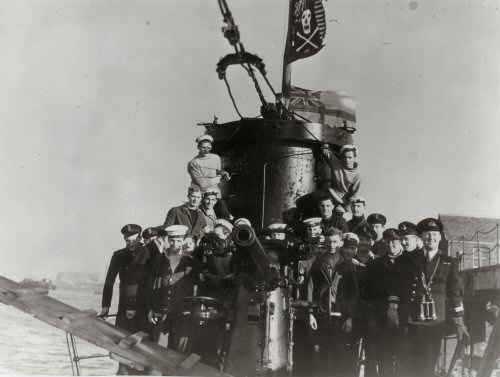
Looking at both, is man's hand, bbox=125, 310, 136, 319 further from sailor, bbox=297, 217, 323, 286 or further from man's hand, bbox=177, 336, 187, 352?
sailor, bbox=297, 217, 323, 286

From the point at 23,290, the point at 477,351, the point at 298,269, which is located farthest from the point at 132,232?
the point at 477,351

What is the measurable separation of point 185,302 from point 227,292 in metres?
0.48

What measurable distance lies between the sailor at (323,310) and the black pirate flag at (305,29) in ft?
11.9

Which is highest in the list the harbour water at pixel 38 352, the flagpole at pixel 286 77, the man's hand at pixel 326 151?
the flagpole at pixel 286 77

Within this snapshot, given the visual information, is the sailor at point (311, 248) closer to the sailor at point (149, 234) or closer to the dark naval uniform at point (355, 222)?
the dark naval uniform at point (355, 222)

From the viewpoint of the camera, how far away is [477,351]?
661 inches

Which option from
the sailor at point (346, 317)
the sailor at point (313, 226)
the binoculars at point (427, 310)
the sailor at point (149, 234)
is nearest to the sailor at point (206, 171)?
the sailor at point (149, 234)

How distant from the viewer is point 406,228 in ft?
16.8

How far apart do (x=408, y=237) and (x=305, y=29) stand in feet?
12.9

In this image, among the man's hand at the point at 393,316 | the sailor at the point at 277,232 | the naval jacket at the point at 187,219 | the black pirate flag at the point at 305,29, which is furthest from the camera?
the black pirate flag at the point at 305,29

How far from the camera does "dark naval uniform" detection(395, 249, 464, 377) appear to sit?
15.7 feet

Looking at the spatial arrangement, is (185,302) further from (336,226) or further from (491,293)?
(491,293)

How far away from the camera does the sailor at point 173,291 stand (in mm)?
5270

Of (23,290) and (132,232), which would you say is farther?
(132,232)
